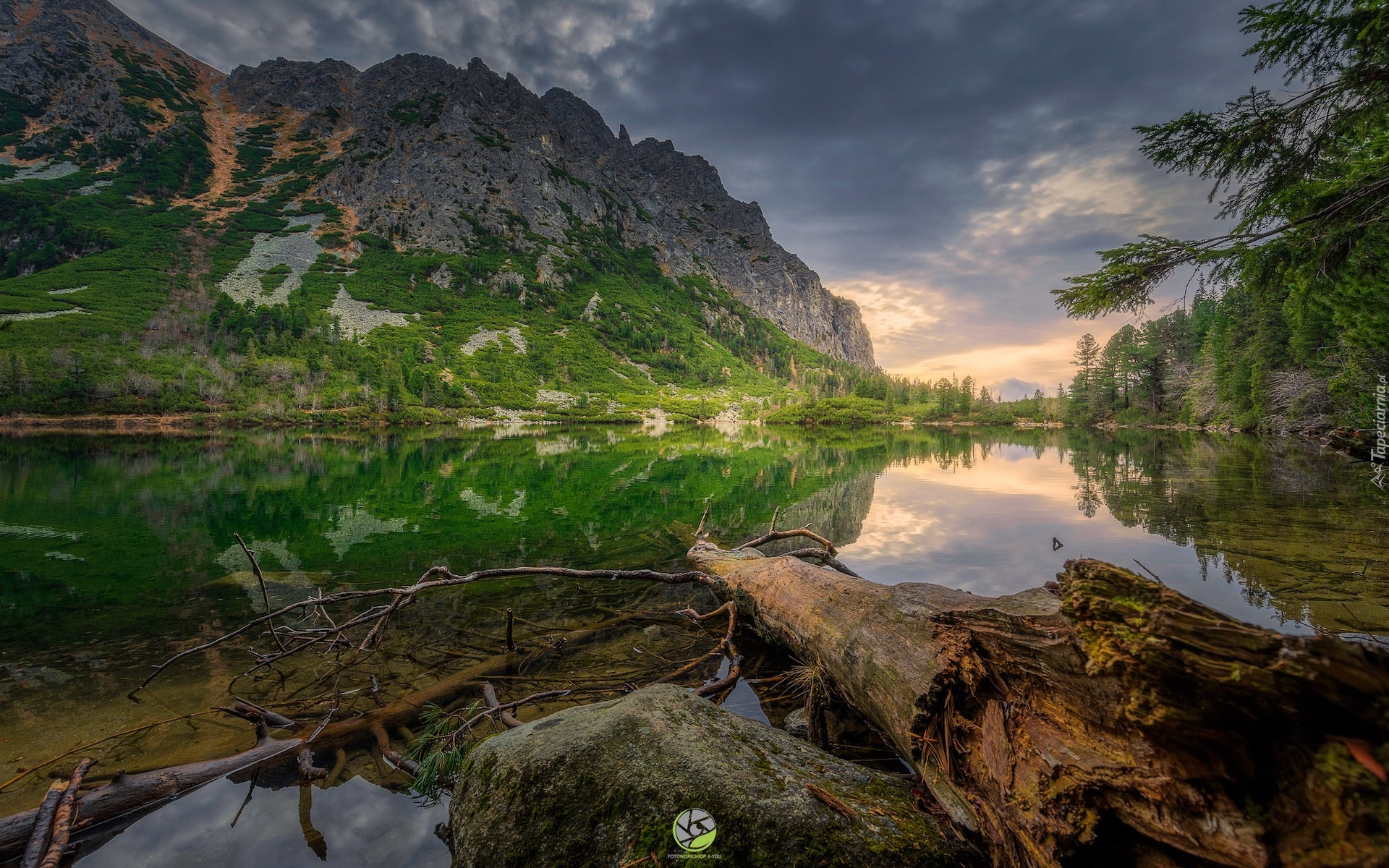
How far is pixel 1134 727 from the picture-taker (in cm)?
223

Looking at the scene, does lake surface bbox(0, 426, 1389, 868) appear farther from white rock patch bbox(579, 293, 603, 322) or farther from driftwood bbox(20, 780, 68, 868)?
white rock patch bbox(579, 293, 603, 322)

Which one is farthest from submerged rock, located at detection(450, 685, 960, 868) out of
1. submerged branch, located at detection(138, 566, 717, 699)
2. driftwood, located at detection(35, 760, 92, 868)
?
submerged branch, located at detection(138, 566, 717, 699)

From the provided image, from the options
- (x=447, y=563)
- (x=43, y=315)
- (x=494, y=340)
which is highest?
(x=494, y=340)

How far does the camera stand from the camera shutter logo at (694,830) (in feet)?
8.24

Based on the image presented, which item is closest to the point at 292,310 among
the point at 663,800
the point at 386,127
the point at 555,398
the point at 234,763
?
the point at 555,398

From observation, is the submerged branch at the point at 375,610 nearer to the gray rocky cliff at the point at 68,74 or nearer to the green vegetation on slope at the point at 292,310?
the green vegetation on slope at the point at 292,310

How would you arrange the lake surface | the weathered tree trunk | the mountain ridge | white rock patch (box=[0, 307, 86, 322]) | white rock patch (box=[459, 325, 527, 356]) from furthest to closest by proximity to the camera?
white rock patch (box=[459, 325, 527, 356]) → the mountain ridge → white rock patch (box=[0, 307, 86, 322]) → the lake surface → the weathered tree trunk

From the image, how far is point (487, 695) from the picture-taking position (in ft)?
16.7

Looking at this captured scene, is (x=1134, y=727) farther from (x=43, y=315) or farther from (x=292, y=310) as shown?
(x=292, y=310)

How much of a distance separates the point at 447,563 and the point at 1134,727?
12016 mm

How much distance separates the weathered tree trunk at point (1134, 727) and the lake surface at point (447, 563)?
5.50 ft

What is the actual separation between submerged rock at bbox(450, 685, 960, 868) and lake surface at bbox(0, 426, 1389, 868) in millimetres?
1296

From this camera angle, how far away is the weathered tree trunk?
5.13 feet

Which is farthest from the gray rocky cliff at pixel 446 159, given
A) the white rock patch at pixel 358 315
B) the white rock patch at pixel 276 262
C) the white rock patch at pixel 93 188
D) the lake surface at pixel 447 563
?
the lake surface at pixel 447 563
